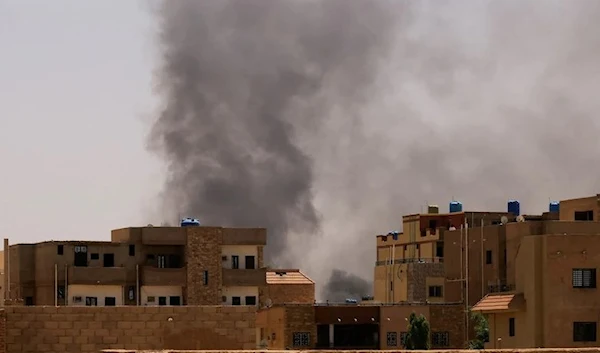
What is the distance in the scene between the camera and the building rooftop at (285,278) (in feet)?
434

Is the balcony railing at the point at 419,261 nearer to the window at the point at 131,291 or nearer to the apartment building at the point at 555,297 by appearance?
the window at the point at 131,291

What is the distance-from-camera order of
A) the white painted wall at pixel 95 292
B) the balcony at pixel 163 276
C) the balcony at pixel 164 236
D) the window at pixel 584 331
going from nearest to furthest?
the window at pixel 584 331
the white painted wall at pixel 95 292
the balcony at pixel 163 276
the balcony at pixel 164 236

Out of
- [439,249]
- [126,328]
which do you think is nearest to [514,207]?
[439,249]

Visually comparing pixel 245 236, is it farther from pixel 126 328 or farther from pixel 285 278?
pixel 126 328

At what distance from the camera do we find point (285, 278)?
439ft

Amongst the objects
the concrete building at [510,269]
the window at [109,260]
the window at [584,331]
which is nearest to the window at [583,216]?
the concrete building at [510,269]

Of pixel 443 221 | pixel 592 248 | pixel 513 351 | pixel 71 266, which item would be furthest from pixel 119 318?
pixel 443 221

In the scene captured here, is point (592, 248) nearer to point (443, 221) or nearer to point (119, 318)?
point (119, 318)

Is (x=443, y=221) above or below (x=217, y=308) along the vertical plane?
above

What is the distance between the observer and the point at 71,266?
119m

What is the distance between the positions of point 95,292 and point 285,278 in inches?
728

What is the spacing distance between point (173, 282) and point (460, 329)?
61.9ft

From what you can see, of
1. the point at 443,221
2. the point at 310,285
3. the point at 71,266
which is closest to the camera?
the point at 71,266

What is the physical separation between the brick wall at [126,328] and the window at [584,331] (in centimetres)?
3754
